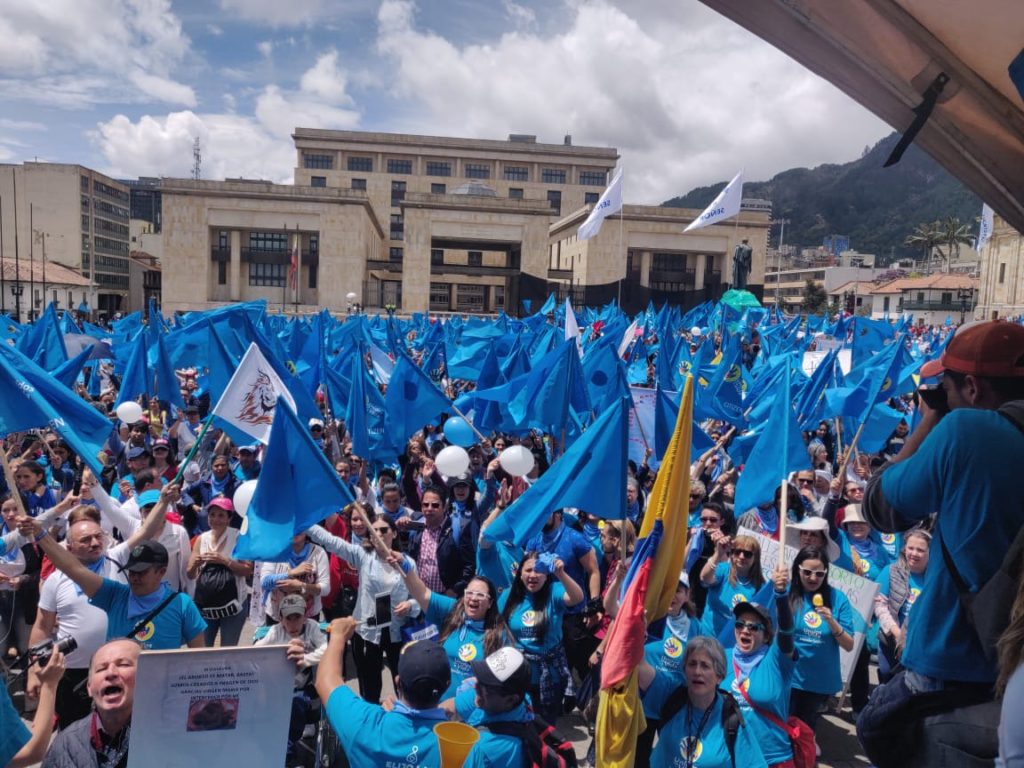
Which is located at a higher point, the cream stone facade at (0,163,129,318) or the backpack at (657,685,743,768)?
the cream stone facade at (0,163,129,318)

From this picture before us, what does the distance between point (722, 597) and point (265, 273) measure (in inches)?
2076

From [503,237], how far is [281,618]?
49627mm

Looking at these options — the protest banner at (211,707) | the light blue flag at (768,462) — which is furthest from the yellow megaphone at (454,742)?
the light blue flag at (768,462)

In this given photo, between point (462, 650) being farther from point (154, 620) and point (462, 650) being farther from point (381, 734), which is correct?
point (154, 620)

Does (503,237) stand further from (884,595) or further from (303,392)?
(884,595)

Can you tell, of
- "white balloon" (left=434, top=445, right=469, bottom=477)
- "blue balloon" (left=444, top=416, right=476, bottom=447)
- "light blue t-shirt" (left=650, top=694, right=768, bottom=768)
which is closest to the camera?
"light blue t-shirt" (left=650, top=694, right=768, bottom=768)

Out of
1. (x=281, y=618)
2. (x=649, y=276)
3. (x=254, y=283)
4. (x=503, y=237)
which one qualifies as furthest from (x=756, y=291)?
(x=281, y=618)

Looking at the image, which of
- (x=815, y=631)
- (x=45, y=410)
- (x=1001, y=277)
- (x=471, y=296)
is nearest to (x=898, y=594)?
(x=815, y=631)

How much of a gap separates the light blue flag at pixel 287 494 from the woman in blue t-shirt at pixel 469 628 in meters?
0.55

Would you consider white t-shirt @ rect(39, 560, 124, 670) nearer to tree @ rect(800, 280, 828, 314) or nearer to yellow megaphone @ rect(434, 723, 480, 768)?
yellow megaphone @ rect(434, 723, 480, 768)

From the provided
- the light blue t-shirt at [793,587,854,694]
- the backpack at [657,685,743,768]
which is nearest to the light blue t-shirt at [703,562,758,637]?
the light blue t-shirt at [793,587,854,694]

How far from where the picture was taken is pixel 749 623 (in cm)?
405

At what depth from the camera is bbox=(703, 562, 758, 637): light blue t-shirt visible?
476 cm

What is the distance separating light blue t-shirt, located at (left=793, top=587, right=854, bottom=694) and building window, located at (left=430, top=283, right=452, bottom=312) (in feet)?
188
